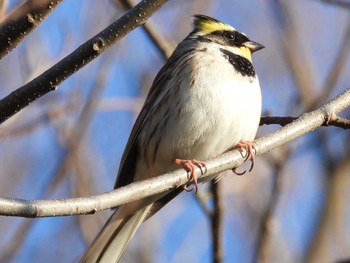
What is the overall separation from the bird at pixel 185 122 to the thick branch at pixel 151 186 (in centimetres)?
32

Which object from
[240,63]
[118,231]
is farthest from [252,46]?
[118,231]

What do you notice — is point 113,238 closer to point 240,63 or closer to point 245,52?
point 240,63

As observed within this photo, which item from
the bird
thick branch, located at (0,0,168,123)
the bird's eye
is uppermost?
thick branch, located at (0,0,168,123)

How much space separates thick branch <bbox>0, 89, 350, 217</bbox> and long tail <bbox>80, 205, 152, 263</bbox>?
2.07ft

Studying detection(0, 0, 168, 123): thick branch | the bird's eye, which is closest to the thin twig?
the bird's eye

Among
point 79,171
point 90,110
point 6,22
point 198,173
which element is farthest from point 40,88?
point 79,171

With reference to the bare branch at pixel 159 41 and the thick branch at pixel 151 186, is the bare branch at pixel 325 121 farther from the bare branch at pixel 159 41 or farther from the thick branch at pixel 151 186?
the bare branch at pixel 159 41

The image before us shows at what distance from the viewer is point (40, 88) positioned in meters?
2.44

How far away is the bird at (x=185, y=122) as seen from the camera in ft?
12.7

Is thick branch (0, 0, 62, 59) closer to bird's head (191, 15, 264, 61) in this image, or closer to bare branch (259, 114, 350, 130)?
bare branch (259, 114, 350, 130)

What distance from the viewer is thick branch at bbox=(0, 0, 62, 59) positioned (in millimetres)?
2354

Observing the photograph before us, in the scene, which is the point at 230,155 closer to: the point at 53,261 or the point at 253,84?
→ the point at 253,84

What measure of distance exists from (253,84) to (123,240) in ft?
3.57

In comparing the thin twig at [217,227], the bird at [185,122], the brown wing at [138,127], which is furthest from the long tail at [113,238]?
the thin twig at [217,227]
